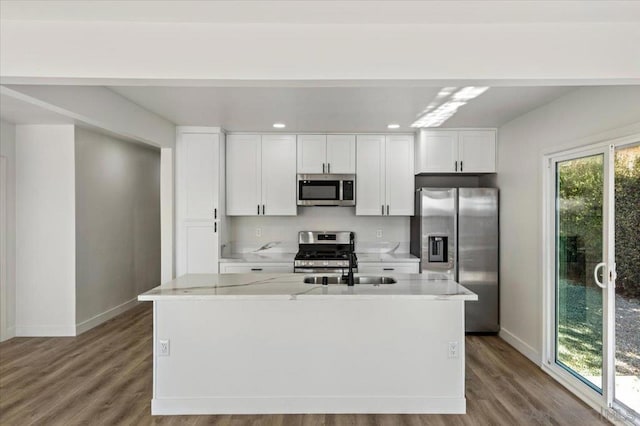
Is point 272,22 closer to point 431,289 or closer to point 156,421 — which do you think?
point 431,289

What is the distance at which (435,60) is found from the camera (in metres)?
2.21

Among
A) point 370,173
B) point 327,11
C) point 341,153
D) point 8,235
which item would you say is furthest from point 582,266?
point 8,235

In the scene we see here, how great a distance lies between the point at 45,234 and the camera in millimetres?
4543

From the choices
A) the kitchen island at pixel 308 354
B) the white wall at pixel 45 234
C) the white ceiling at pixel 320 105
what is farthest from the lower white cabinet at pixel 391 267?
the white wall at pixel 45 234

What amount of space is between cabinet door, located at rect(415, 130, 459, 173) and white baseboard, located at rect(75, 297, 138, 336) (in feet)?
14.4

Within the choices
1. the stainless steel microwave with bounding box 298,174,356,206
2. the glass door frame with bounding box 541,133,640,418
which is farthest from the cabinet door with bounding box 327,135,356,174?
the glass door frame with bounding box 541,133,640,418

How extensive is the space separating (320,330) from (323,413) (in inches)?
22.9

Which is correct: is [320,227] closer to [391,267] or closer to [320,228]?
[320,228]

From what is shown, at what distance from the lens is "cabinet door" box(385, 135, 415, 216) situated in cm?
A: 524

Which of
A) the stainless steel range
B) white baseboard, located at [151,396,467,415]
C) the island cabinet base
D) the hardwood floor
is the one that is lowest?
the hardwood floor

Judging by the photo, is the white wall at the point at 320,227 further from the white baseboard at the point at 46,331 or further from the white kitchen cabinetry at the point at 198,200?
the white baseboard at the point at 46,331

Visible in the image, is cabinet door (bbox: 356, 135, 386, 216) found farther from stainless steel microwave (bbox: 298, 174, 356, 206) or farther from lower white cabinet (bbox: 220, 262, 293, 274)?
Answer: lower white cabinet (bbox: 220, 262, 293, 274)

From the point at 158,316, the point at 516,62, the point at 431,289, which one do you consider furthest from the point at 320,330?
the point at 516,62

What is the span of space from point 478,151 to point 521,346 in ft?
7.44
